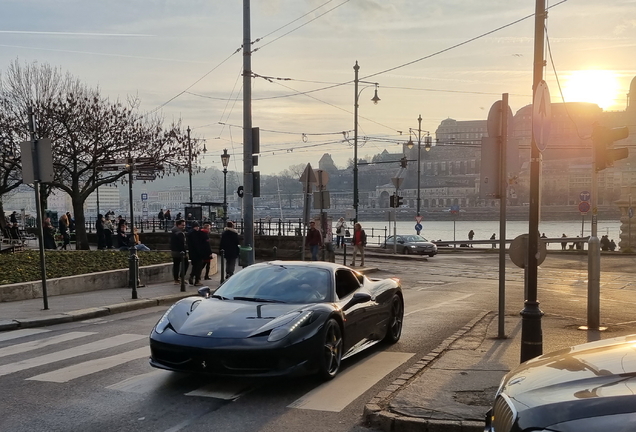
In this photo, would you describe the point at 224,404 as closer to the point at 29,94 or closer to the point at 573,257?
the point at 29,94

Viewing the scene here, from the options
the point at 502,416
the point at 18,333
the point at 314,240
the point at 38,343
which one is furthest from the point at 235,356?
the point at 314,240

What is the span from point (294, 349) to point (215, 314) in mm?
1068

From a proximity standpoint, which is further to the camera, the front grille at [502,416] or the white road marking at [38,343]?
the white road marking at [38,343]

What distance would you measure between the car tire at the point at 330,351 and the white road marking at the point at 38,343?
453 cm

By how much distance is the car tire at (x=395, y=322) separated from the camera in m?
9.58

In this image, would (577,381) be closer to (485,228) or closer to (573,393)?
(573,393)

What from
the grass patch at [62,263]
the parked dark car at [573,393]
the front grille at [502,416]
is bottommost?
Answer: the grass patch at [62,263]

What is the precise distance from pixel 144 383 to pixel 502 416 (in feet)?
14.8

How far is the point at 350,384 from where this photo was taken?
7.23 meters

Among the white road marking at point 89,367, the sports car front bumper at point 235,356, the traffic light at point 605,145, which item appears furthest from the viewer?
the traffic light at point 605,145

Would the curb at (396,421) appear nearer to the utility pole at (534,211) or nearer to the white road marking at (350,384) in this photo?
the white road marking at (350,384)

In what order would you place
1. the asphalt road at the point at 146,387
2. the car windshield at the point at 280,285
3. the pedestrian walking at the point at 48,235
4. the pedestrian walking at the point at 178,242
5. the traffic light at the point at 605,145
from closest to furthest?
the asphalt road at the point at 146,387
the car windshield at the point at 280,285
the traffic light at the point at 605,145
the pedestrian walking at the point at 178,242
the pedestrian walking at the point at 48,235

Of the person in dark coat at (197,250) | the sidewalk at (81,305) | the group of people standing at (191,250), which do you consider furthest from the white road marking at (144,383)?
the person in dark coat at (197,250)

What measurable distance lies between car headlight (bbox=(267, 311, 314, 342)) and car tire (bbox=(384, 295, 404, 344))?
2613mm
